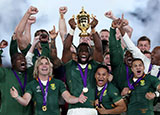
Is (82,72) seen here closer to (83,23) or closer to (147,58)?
(83,23)

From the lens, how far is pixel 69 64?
5973 millimetres

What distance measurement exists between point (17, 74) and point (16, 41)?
2.69 ft

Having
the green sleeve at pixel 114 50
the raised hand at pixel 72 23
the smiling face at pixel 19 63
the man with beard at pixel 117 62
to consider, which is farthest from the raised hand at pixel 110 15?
the smiling face at pixel 19 63

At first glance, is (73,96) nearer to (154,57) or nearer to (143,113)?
(143,113)

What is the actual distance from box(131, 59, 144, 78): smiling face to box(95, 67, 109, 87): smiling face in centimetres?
56

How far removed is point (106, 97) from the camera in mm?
5750

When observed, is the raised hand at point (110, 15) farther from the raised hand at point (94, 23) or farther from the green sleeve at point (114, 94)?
the green sleeve at point (114, 94)

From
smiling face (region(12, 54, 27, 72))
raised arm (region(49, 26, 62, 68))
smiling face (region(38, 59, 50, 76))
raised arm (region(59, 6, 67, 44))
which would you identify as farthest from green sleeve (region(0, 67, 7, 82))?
raised arm (region(59, 6, 67, 44))

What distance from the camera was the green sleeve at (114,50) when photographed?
618 cm

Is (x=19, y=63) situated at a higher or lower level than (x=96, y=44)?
lower

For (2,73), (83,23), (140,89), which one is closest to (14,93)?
(2,73)

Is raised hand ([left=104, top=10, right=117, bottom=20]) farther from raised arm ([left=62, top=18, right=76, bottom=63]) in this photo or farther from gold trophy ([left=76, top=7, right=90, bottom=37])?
raised arm ([left=62, top=18, right=76, bottom=63])

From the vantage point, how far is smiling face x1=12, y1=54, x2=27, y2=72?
6.20 m

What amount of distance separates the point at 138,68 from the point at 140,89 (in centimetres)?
39
